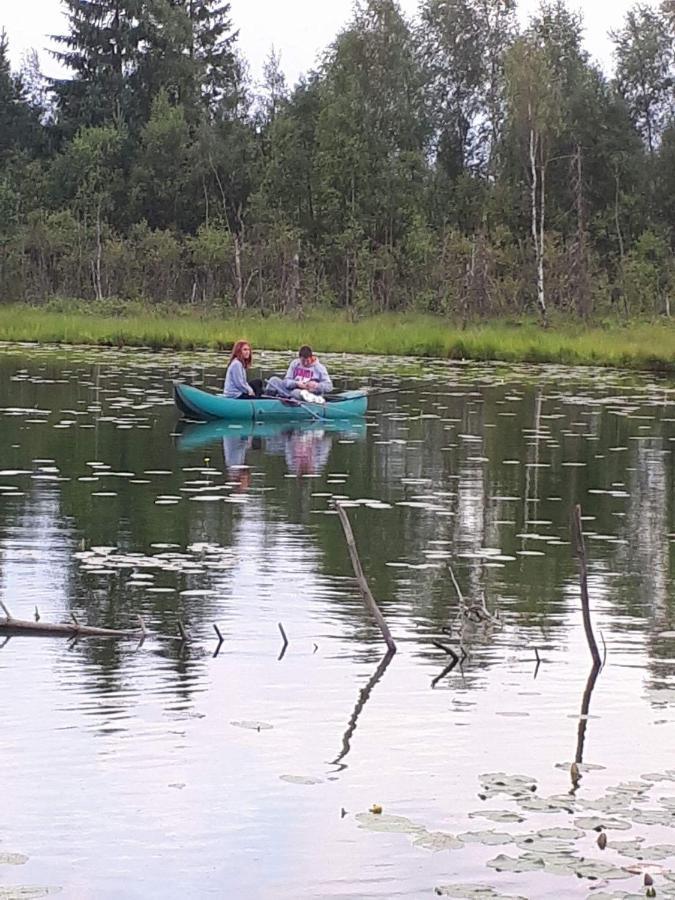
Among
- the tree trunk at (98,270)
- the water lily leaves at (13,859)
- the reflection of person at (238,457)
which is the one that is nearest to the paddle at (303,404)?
the reflection of person at (238,457)

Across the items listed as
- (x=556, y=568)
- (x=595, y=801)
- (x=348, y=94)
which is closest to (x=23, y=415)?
(x=556, y=568)

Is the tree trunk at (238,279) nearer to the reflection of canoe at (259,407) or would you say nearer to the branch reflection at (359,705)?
the reflection of canoe at (259,407)

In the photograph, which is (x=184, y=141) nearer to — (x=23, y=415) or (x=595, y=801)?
(x=23, y=415)

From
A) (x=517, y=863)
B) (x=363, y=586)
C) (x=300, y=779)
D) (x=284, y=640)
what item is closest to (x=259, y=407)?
(x=284, y=640)

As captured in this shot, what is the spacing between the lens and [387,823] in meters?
5.43

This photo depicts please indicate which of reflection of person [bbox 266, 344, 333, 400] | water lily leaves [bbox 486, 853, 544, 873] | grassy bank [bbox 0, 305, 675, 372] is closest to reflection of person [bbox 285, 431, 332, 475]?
reflection of person [bbox 266, 344, 333, 400]

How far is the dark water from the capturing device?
5133mm

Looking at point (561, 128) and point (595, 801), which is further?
point (561, 128)

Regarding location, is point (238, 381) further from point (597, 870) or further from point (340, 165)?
point (340, 165)

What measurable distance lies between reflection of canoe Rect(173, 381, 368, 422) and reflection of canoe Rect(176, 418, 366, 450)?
0.08m

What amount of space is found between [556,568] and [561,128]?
36.9 metres

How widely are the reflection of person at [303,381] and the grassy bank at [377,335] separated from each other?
13670 mm

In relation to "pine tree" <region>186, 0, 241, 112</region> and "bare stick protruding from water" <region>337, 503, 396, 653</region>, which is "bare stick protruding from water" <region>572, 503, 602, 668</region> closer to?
"bare stick protruding from water" <region>337, 503, 396, 653</region>

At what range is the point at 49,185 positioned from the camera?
176ft
